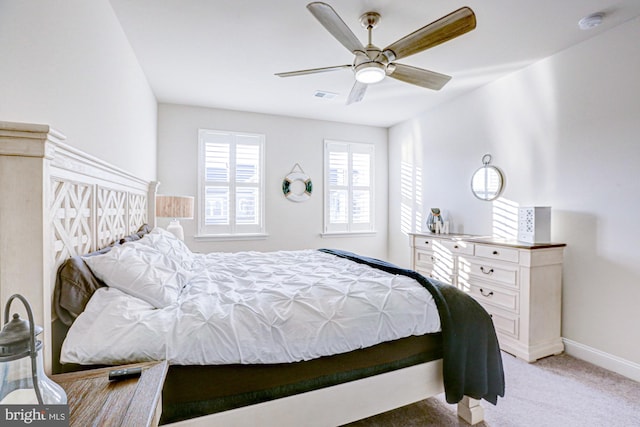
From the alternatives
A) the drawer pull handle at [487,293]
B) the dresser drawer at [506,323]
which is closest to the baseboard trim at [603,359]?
the dresser drawer at [506,323]

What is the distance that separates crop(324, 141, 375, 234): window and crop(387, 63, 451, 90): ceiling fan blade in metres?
2.54

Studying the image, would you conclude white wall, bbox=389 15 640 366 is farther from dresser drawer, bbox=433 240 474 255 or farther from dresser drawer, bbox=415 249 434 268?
dresser drawer, bbox=415 249 434 268

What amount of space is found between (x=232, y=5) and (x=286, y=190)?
274cm

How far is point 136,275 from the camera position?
4.67ft

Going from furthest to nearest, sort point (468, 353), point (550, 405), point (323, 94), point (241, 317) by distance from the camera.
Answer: point (323, 94) < point (550, 405) < point (468, 353) < point (241, 317)

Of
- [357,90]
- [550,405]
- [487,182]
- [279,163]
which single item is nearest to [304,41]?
[357,90]

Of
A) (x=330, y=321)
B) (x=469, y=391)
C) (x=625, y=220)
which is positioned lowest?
(x=469, y=391)

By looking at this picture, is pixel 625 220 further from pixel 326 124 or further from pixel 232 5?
pixel 326 124

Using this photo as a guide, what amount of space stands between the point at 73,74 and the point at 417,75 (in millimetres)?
2272

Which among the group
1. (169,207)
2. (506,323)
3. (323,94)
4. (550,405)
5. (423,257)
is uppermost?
(323,94)

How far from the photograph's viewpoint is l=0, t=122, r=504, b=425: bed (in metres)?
0.97

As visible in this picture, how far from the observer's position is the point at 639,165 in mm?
2275

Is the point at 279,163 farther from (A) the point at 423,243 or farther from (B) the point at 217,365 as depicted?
(B) the point at 217,365

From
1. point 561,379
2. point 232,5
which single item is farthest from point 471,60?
point 561,379
